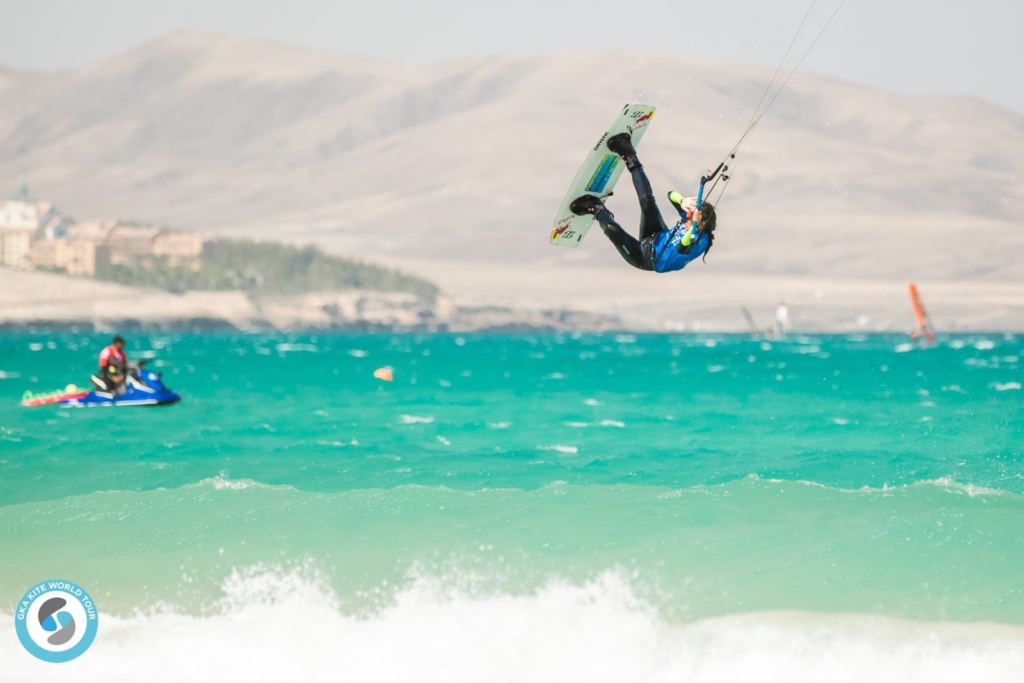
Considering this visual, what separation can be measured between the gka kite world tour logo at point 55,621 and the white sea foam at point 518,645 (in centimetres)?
10

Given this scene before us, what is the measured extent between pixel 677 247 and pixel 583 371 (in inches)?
1658

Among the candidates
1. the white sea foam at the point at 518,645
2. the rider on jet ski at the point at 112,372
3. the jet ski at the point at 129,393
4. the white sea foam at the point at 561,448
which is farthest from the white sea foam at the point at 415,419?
the white sea foam at the point at 518,645

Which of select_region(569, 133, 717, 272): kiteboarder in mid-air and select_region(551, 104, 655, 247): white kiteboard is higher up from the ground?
select_region(551, 104, 655, 247): white kiteboard

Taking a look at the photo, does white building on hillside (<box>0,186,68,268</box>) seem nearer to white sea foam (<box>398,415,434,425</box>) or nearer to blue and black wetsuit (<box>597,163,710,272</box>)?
white sea foam (<box>398,415,434,425</box>)

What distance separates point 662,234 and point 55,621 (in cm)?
601

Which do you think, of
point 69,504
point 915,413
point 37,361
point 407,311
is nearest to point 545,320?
point 407,311

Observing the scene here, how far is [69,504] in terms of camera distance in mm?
14188

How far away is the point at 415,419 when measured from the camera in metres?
27.0

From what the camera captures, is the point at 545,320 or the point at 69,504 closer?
the point at 69,504

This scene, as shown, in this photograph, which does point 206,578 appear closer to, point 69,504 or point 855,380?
point 69,504

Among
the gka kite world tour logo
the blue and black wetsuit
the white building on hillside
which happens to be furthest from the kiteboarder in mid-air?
the white building on hillside

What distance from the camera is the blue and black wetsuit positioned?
994 cm

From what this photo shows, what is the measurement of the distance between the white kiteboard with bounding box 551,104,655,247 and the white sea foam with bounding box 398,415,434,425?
14406mm

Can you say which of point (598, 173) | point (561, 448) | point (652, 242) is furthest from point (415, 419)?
point (652, 242)
